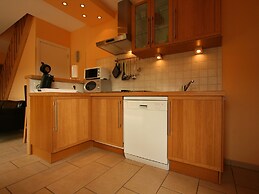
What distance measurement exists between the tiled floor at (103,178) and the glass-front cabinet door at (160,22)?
1616 mm

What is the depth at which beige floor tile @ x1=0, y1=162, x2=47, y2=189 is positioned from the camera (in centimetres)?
127

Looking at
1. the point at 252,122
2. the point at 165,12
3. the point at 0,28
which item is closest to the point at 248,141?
the point at 252,122

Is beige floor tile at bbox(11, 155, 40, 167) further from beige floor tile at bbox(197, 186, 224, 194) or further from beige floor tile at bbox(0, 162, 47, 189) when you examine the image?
beige floor tile at bbox(197, 186, 224, 194)

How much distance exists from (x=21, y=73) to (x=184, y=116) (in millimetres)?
4246

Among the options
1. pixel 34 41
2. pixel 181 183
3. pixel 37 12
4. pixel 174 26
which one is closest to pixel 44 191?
pixel 181 183

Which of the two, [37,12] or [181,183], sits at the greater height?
[37,12]

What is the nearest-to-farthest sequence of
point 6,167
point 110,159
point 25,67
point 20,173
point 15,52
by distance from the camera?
1. point 20,173
2. point 6,167
3. point 110,159
4. point 25,67
5. point 15,52

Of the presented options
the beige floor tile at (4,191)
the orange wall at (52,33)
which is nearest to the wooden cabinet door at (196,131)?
the beige floor tile at (4,191)

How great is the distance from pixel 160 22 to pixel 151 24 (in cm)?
12

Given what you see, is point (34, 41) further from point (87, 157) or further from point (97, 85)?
point (87, 157)

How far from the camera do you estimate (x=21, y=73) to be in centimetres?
370

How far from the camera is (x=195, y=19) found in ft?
5.26

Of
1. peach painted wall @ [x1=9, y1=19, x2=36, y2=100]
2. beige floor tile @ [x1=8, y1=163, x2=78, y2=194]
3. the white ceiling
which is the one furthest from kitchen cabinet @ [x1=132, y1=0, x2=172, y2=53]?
peach painted wall @ [x1=9, y1=19, x2=36, y2=100]

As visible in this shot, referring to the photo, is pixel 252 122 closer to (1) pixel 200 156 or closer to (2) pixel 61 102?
(1) pixel 200 156
